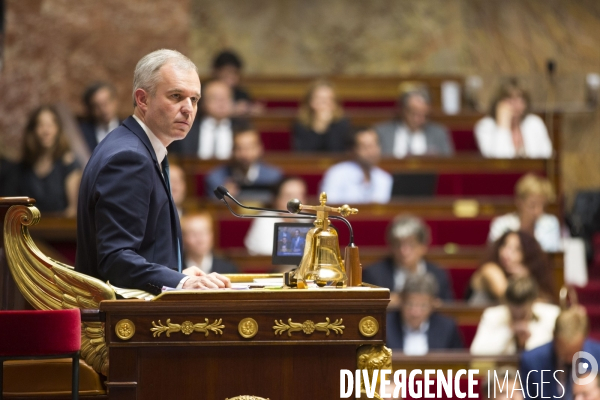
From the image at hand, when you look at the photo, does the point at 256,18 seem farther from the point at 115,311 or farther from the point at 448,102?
the point at 115,311

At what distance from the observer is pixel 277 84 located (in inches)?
303

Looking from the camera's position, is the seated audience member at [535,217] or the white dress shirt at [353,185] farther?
the white dress shirt at [353,185]

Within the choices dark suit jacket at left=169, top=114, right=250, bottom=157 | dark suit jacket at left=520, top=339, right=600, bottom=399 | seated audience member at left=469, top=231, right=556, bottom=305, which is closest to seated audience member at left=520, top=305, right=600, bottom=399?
dark suit jacket at left=520, top=339, right=600, bottom=399

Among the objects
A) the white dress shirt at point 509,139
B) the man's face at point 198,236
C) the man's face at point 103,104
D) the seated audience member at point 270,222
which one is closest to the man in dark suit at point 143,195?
the man's face at point 198,236

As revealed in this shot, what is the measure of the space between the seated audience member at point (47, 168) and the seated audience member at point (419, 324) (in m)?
1.94

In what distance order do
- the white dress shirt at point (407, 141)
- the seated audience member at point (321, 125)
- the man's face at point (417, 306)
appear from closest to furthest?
the man's face at point (417, 306) < the seated audience member at point (321, 125) < the white dress shirt at point (407, 141)

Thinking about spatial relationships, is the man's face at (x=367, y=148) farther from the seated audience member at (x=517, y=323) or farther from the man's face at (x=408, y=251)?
the seated audience member at (x=517, y=323)

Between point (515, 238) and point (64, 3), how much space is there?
3.41m

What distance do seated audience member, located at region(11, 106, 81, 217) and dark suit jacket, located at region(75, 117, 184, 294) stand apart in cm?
323

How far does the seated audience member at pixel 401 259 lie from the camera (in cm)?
506

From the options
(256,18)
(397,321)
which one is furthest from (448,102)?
(397,321)

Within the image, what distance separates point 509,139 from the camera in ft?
21.8

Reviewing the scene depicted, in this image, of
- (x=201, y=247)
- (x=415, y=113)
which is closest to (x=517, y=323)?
(x=201, y=247)

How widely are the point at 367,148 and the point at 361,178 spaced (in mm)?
176
